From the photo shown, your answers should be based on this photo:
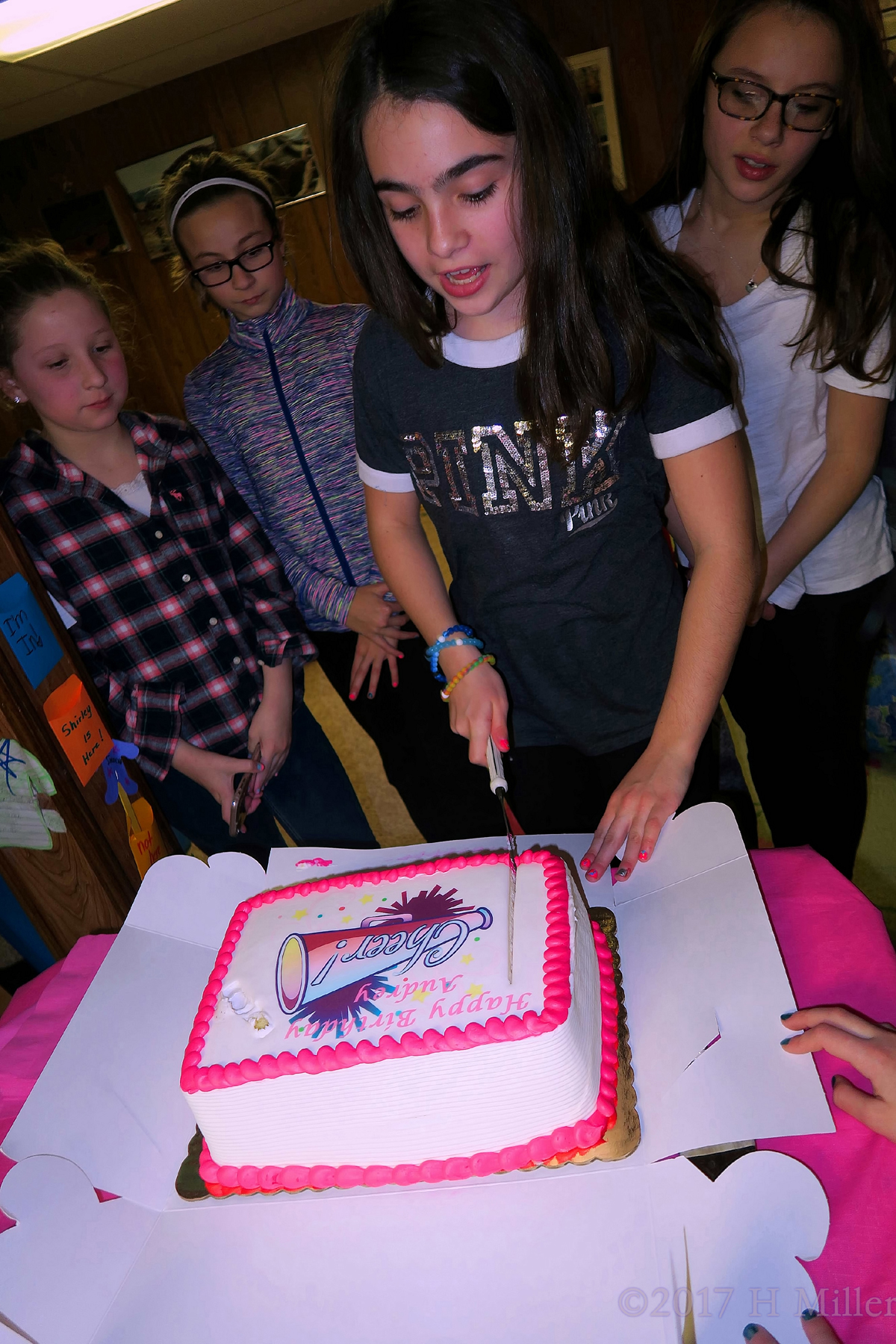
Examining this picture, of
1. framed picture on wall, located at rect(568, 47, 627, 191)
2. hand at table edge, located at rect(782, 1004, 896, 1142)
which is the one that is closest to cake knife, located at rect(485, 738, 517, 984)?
hand at table edge, located at rect(782, 1004, 896, 1142)

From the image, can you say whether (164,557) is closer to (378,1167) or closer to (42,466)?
(42,466)

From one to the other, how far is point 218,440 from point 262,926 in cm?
92

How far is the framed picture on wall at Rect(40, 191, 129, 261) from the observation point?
14.4ft

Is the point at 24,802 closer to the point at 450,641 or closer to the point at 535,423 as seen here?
the point at 450,641

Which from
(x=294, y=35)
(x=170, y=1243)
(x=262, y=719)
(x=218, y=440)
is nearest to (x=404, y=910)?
(x=170, y=1243)

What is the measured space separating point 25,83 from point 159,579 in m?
3.21

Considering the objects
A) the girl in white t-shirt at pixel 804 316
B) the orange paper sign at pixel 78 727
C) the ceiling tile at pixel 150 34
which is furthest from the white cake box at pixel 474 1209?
the ceiling tile at pixel 150 34

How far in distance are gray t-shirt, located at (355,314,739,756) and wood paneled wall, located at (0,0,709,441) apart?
324cm

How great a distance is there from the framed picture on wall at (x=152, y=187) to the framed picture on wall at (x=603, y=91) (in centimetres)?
178

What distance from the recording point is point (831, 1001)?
912 millimetres

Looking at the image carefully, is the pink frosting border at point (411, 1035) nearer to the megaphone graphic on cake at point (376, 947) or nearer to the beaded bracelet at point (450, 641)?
the megaphone graphic on cake at point (376, 947)

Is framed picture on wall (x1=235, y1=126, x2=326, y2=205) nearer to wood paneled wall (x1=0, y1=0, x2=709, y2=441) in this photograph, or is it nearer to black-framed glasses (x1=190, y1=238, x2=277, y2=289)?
wood paneled wall (x1=0, y1=0, x2=709, y2=441)

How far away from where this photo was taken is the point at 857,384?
127 cm

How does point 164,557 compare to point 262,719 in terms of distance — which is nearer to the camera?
Result: point 164,557
